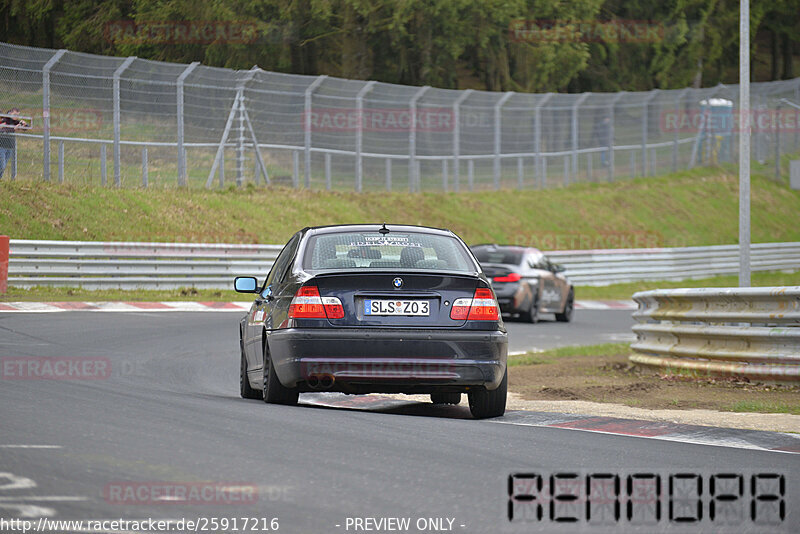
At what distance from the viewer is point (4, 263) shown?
21969 millimetres

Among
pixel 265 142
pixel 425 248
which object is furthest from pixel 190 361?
pixel 265 142

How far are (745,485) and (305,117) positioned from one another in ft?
85.8

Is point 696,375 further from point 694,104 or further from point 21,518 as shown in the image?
point 694,104

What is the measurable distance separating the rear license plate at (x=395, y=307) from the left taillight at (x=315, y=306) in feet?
0.67

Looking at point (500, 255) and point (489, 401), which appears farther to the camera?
point (500, 255)

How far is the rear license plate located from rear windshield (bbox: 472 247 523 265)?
14.2m

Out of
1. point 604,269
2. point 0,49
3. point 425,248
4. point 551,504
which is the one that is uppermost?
point 0,49

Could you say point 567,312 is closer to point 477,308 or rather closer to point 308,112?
point 308,112

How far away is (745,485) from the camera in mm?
6812

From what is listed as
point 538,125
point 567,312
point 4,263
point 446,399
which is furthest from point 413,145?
point 446,399

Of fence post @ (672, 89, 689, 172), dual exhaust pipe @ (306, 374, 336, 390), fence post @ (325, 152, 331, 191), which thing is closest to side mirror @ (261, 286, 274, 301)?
dual exhaust pipe @ (306, 374, 336, 390)

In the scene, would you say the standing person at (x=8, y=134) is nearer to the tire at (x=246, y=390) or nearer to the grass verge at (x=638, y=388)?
the grass verge at (x=638, y=388)

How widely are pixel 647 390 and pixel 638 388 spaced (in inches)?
6.0

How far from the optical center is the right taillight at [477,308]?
9508 mm
